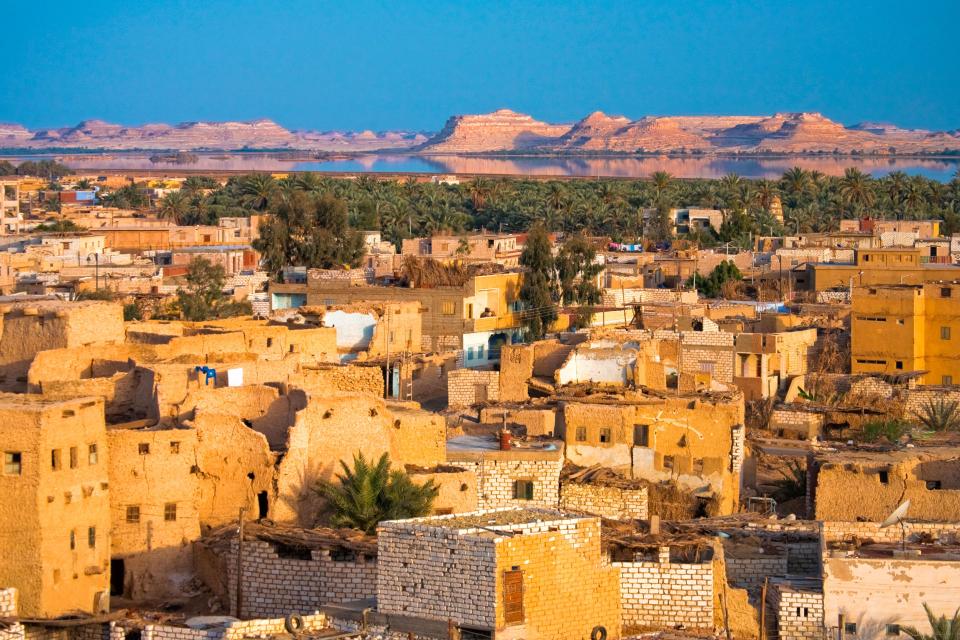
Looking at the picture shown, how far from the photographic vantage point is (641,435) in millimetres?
19641

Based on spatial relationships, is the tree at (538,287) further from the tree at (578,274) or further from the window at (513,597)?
the window at (513,597)

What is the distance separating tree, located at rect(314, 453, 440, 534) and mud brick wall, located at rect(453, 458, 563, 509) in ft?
5.27

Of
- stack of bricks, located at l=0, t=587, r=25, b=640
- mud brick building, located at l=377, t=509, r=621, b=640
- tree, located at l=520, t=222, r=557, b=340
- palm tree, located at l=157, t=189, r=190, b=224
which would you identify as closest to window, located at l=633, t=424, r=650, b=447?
mud brick building, located at l=377, t=509, r=621, b=640

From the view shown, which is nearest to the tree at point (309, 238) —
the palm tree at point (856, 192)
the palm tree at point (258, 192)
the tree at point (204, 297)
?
the tree at point (204, 297)

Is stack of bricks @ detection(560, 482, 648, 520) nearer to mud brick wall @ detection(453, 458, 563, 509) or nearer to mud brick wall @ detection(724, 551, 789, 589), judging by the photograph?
mud brick wall @ detection(453, 458, 563, 509)

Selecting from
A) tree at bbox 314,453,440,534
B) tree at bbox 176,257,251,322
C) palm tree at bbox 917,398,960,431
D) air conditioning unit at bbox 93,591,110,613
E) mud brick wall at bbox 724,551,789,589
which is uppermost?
tree at bbox 176,257,251,322

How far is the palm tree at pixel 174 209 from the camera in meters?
70.8

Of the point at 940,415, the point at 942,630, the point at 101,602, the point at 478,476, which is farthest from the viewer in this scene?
the point at 940,415

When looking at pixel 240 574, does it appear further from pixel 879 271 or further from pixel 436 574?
pixel 879 271

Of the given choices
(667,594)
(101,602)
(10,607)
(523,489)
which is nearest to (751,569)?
(667,594)

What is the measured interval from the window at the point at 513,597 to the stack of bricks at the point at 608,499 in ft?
16.5

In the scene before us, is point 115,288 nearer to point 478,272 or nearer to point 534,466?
point 478,272

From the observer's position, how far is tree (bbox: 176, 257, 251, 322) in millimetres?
32062

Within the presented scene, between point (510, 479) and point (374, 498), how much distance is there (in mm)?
2302
